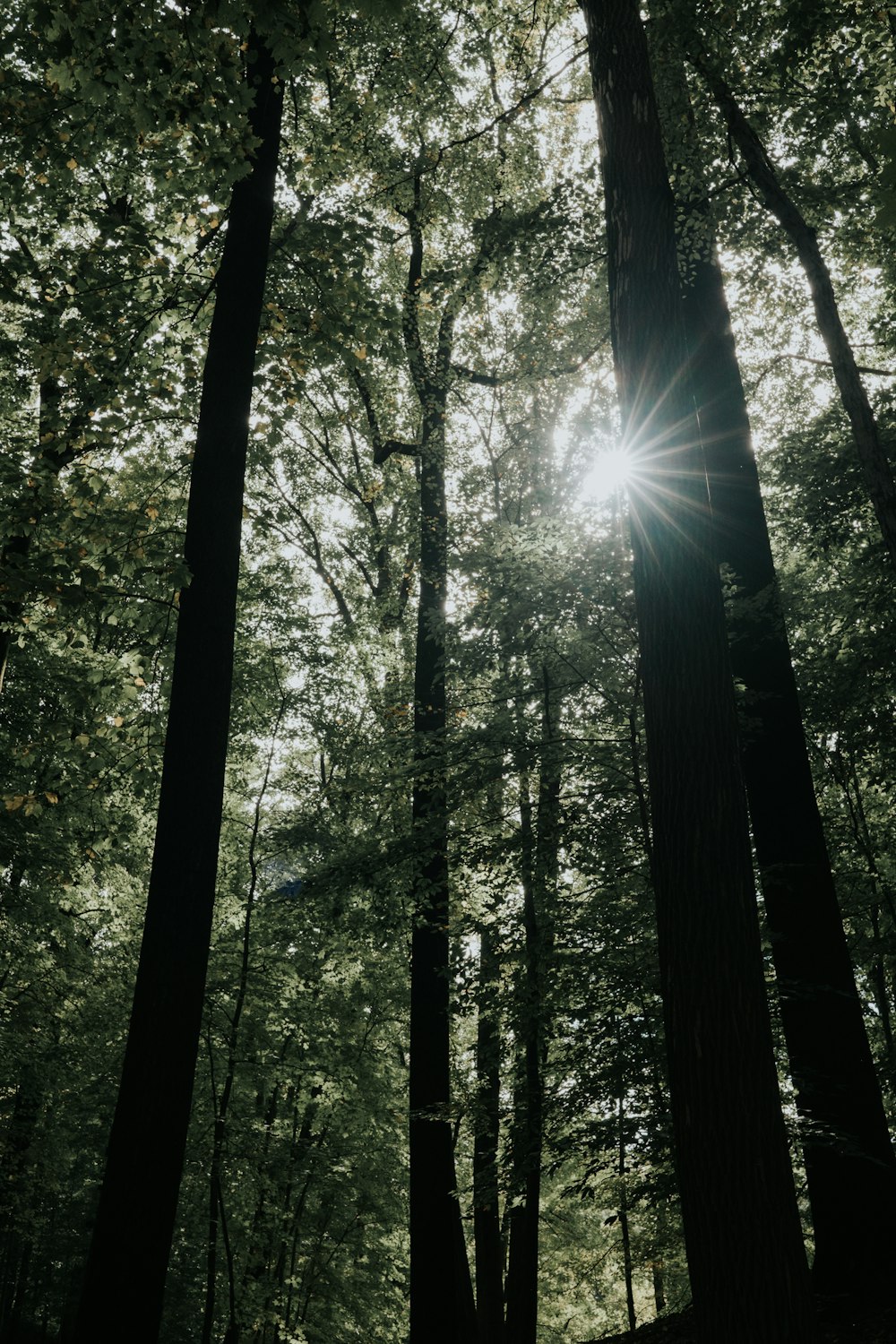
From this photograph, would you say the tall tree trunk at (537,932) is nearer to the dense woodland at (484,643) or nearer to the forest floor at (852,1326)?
the dense woodland at (484,643)

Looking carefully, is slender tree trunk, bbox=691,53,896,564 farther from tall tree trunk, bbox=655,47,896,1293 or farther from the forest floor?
the forest floor

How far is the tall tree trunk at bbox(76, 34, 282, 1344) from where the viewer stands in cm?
481

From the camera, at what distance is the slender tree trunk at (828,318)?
686 cm

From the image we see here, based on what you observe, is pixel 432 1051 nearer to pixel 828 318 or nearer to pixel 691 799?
pixel 691 799

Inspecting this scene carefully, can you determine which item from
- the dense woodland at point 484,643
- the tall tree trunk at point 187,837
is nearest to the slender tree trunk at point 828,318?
the dense woodland at point 484,643

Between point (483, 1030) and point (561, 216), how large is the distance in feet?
33.4

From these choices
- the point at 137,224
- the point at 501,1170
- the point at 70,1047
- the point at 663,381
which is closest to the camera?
the point at 663,381

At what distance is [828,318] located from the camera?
24.5 ft

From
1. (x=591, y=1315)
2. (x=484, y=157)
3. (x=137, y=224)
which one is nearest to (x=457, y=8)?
(x=484, y=157)

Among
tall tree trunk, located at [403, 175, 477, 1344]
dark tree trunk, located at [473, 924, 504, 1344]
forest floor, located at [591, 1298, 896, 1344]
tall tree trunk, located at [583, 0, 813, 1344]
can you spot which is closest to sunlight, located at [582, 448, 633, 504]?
tall tree trunk, located at [403, 175, 477, 1344]

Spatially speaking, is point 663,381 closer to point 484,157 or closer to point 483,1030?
point 484,157

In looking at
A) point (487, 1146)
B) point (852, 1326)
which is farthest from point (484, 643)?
point (487, 1146)

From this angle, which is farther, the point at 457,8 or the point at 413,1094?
the point at 413,1094

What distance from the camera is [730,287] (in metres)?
10.3
